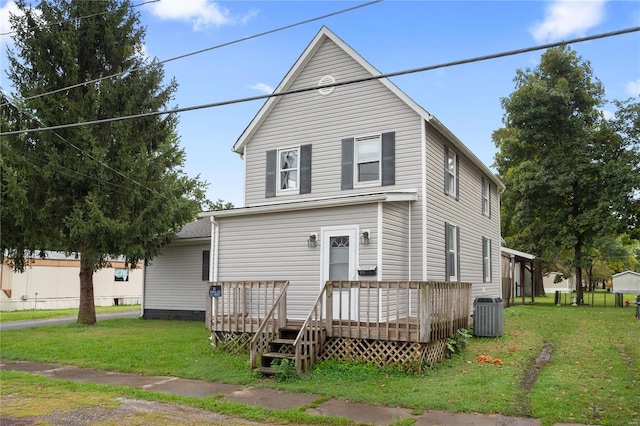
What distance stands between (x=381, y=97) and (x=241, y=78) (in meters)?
3.67

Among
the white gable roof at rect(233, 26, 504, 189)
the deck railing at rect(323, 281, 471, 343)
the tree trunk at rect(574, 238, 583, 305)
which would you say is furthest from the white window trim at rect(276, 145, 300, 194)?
the tree trunk at rect(574, 238, 583, 305)

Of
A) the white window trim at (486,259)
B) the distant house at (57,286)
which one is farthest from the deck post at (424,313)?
the distant house at (57,286)

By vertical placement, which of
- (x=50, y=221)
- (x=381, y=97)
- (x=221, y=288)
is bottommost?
(x=221, y=288)

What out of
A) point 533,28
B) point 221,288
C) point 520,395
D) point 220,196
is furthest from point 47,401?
point 220,196

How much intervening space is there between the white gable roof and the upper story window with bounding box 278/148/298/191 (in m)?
1.19

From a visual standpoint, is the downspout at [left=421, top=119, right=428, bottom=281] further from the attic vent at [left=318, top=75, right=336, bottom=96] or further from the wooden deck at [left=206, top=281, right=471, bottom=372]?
the attic vent at [left=318, top=75, right=336, bottom=96]

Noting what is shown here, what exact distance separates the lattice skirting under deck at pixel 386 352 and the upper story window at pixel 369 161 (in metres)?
4.47

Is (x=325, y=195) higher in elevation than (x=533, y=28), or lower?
lower

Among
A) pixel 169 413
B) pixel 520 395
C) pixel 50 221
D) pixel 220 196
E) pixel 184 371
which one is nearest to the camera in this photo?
pixel 169 413

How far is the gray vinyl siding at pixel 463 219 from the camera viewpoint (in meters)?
13.0

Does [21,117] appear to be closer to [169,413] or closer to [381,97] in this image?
[381,97]

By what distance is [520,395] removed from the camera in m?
7.51

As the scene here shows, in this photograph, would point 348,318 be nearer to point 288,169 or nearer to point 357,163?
point 357,163

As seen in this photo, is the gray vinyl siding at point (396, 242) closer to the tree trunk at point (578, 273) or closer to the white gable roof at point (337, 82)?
the white gable roof at point (337, 82)
